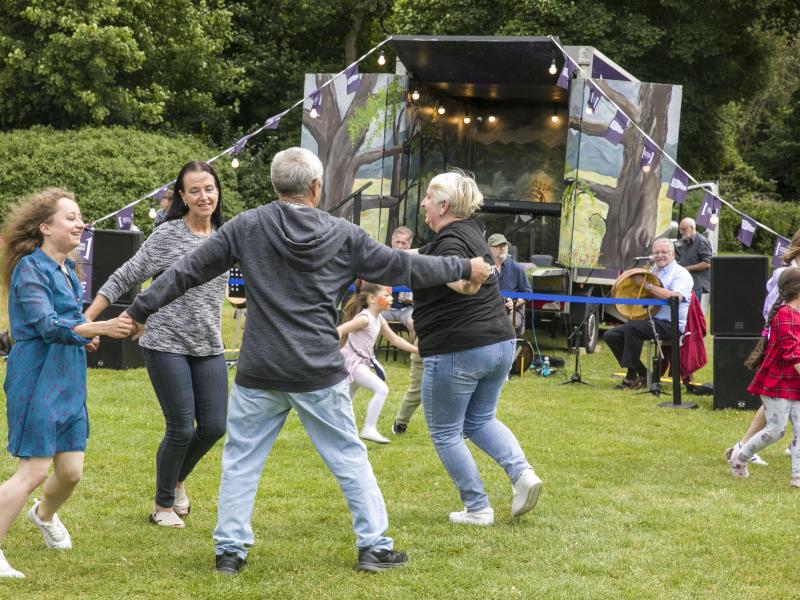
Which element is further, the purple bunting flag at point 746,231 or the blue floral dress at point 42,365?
the purple bunting flag at point 746,231

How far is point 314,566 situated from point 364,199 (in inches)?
424

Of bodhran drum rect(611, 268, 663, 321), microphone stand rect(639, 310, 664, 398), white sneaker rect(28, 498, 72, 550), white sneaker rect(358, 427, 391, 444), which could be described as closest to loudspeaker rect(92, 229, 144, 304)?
white sneaker rect(358, 427, 391, 444)

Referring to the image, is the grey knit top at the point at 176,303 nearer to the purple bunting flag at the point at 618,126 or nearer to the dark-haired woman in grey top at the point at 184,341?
the dark-haired woman in grey top at the point at 184,341

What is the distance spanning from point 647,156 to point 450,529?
9.65m

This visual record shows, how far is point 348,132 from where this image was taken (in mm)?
15250

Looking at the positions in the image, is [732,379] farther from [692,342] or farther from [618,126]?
[618,126]

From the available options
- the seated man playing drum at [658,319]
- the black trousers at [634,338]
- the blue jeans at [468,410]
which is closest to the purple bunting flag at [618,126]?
the seated man playing drum at [658,319]

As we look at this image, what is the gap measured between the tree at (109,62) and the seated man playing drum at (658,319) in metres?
17.1

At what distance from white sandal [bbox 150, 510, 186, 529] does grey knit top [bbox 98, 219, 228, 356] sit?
92 cm

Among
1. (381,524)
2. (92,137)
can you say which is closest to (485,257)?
(381,524)

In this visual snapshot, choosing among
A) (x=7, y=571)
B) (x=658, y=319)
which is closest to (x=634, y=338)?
(x=658, y=319)

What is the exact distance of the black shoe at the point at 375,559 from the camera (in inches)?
193

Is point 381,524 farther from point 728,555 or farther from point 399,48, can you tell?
point 399,48

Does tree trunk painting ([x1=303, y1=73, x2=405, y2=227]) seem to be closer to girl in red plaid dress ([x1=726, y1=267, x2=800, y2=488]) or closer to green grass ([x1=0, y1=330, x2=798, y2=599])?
green grass ([x1=0, y1=330, x2=798, y2=599])
